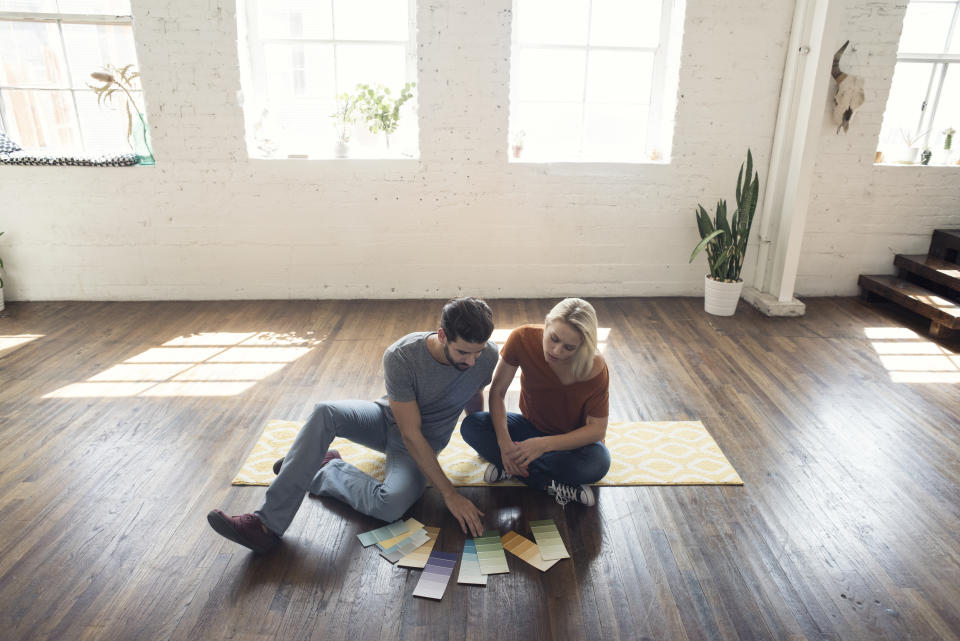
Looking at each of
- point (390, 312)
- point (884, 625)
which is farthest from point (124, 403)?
point (884, 625)

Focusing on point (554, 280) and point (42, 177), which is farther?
point (554, 280)

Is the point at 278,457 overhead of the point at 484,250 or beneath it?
beneath

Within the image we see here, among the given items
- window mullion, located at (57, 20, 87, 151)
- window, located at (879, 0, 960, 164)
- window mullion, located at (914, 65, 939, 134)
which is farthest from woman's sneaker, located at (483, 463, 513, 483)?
window mullion, located at (914, 65, 939, 134)

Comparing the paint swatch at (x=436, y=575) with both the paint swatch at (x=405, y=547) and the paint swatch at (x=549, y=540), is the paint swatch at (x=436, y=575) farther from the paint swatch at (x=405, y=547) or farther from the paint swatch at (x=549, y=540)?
the paint swatch at (x=549, y=540)

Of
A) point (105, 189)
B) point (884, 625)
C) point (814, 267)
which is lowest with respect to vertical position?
point (884, 625)

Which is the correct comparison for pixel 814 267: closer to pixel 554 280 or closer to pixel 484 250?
pixel 554 280

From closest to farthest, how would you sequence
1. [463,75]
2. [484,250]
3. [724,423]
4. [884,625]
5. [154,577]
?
[884,625] < [154,577] < [724,423] < [463,75] < [484,250]

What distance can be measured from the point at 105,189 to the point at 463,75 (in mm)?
2601

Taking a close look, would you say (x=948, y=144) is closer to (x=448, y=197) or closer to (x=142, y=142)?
(x=448, y=197)

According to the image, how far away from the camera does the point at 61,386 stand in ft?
10.4

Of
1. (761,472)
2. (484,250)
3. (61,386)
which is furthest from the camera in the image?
(484,250)

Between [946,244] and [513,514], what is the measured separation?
420 cm

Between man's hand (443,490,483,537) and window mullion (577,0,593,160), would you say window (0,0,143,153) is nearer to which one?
window mullion (577,0,593,160)

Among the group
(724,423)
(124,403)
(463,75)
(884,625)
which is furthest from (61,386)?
(884,625)
